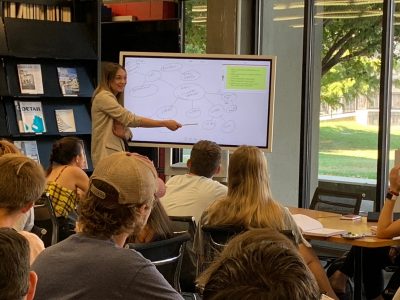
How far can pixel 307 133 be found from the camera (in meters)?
7.64

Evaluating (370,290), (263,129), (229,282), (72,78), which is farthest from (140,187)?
(72,78)

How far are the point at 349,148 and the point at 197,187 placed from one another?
3.58 metres

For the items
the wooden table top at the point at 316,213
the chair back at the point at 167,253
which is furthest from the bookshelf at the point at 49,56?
the chair back at the point at 167,253

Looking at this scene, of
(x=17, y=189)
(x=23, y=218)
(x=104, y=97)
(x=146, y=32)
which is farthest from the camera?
(x=146, y=32)

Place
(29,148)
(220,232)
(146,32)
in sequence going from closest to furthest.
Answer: (220,232), (29,148), (146,32)

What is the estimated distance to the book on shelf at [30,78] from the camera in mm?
7180

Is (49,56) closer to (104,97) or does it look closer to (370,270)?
(104,97)

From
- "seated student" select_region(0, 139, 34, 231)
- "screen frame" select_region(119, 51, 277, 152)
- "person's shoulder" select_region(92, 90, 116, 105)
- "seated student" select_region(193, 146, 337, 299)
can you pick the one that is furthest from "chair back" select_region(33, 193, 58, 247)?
"screen frame" select_region(119, 51, 277, 152)

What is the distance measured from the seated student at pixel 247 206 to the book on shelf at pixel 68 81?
13.6 feet

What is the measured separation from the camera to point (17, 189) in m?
2.76

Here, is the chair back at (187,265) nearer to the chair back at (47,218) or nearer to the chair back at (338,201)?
the chair back at (47,218)

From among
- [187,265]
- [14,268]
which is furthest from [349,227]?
[14,268]

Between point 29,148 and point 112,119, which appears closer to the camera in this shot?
point 112,119

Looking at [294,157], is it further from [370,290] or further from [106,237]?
[106,237]
